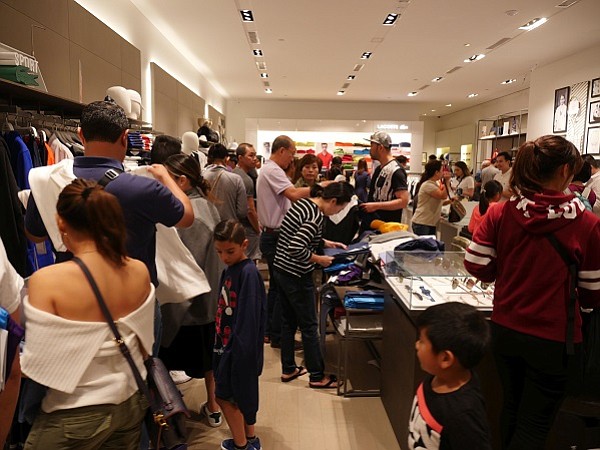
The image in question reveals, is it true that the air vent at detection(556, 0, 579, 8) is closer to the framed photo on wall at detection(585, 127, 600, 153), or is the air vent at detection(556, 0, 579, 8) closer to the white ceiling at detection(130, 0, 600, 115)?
the white ceiling at detection(130, 0, 600, 115)

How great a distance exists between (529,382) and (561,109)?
26.9 ft

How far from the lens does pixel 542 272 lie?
1752 mm

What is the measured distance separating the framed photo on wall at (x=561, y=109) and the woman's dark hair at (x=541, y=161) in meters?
7.85

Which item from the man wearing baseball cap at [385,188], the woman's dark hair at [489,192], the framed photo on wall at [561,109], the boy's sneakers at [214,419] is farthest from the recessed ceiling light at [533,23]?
the boy's sneakers at [214,419]

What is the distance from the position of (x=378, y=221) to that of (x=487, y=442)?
9.08ft

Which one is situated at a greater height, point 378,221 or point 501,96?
point 501,96

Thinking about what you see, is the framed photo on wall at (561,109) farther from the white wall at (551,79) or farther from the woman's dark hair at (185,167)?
the woman's dark hair at (185,167)

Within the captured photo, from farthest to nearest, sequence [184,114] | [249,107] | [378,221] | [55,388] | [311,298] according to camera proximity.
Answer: [249,107] < [184,114] < [378,221] < [311,298] < [55,388]

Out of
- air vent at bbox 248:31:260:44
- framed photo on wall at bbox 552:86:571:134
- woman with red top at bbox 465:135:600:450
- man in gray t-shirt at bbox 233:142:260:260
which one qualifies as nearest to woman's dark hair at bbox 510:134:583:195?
woman with red top at bbox 465:135:600:450

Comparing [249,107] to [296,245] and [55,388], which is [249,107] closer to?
[296,245]

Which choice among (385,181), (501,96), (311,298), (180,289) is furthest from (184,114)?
(501,96)

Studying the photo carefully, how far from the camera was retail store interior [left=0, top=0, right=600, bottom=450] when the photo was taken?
268cm

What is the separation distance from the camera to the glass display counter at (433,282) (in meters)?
2.39


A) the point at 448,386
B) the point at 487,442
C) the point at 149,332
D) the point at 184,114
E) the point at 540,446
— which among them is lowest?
the point at 540,446
